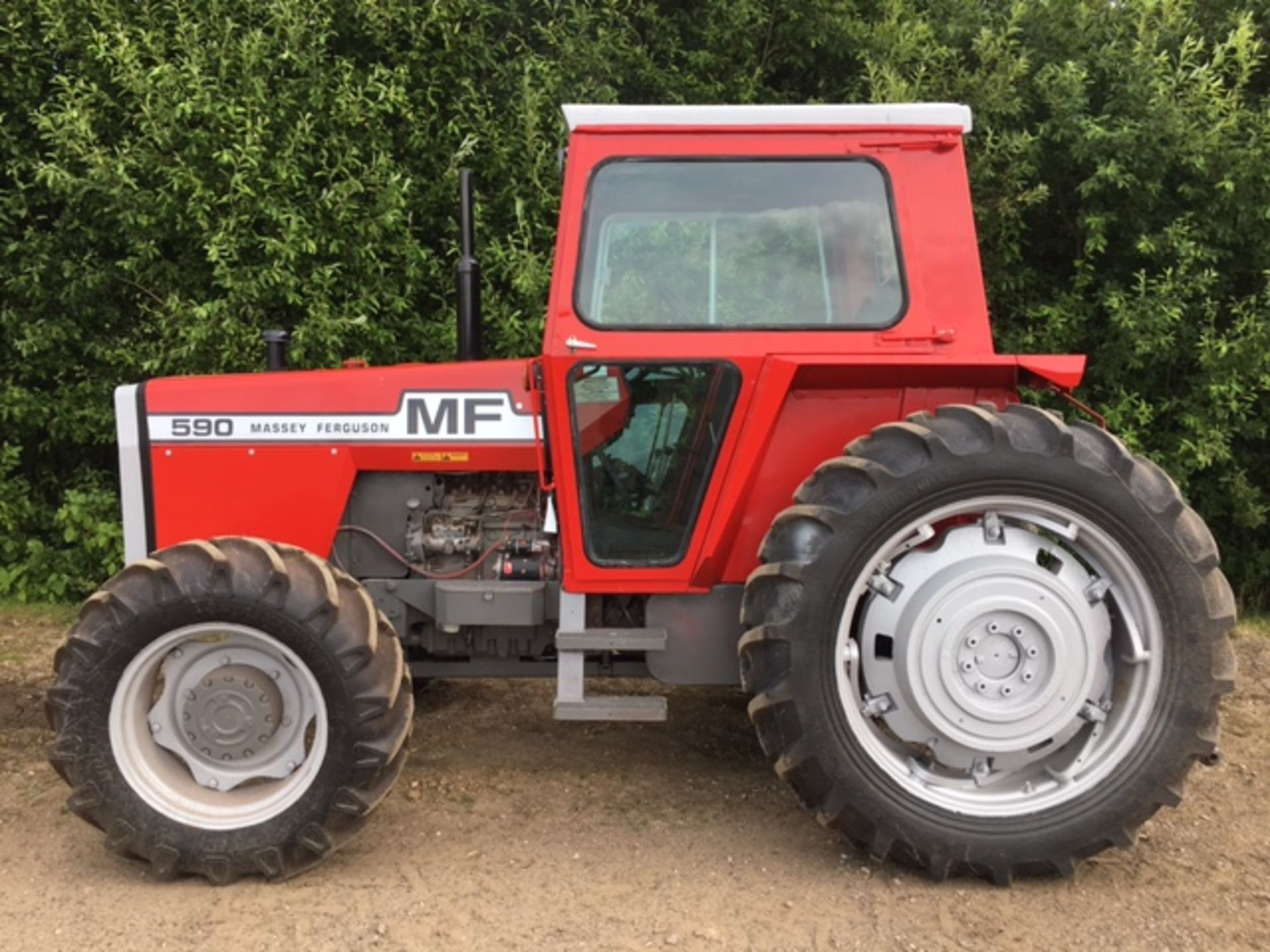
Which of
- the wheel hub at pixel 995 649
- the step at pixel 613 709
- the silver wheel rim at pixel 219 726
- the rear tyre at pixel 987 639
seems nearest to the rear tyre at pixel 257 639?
the silver wheel rim at pixel 219 726

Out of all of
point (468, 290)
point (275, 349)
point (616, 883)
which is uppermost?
point (468, 290)

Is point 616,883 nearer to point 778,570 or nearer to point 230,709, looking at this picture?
point 778,570

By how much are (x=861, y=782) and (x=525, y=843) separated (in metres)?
1.06

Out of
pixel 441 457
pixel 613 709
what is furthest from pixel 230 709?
pixel 613 709

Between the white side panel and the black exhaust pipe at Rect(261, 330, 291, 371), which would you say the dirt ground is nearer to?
the white side panel

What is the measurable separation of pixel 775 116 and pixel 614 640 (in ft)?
5.43

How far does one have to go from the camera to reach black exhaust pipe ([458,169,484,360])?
3.95 metres

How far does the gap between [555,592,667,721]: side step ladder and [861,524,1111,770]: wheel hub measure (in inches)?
29.2

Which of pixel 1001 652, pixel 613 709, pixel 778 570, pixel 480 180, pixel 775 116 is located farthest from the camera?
pixel 480 180

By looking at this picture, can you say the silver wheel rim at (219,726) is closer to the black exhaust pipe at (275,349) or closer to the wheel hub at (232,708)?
the wheel hub at (232,708)

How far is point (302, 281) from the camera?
20.3ft

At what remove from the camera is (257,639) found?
3.33m

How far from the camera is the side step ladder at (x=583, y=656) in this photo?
348 centimetres

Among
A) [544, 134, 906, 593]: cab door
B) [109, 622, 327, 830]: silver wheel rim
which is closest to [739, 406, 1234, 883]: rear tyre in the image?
[544, 134, 906, 593]: cab door
